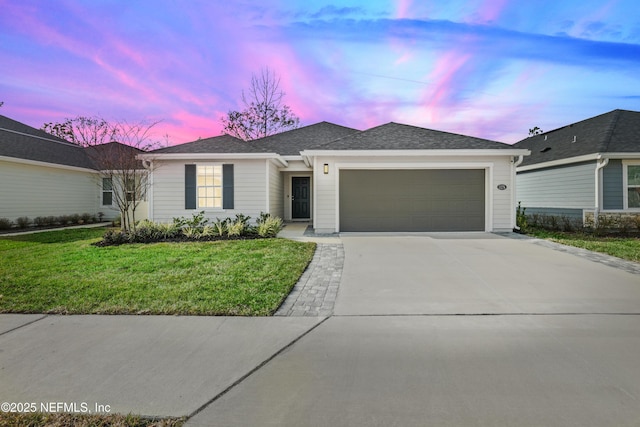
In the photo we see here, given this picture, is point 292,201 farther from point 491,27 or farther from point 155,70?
Result: point 491,27

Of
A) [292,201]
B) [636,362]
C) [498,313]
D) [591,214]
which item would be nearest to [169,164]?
[292,201]

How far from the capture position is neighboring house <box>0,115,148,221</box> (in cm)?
1314

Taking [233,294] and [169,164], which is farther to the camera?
[169,164]

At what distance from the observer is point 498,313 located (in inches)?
160

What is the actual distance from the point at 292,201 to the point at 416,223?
6477mm

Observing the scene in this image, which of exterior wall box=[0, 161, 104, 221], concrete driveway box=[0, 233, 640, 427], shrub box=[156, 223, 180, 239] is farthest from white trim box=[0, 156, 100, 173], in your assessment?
concrete driveway box=[0, 233, 640, 427]

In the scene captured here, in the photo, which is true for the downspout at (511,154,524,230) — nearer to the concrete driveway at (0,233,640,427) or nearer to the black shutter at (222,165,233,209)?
the concrete driveway at (0,233,640,427)

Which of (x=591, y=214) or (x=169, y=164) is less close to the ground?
(x=169, y=164)

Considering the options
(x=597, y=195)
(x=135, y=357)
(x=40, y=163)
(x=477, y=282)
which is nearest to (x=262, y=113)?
(x=40, y=163)

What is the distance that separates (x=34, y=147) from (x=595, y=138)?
22764 millimetres

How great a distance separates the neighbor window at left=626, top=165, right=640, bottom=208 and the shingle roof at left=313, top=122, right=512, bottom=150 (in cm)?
468

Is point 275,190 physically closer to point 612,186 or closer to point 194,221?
point 194,221

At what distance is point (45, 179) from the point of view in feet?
48.2

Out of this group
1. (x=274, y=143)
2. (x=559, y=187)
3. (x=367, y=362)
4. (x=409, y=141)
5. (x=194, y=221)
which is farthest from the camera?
(x=274, y=143)
